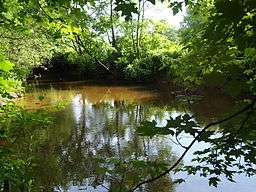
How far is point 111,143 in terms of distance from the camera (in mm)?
11555

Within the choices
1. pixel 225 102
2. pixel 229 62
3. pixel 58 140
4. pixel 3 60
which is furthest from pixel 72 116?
pixel 229 62

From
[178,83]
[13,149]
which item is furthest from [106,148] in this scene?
[178,83]

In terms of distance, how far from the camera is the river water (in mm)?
7926

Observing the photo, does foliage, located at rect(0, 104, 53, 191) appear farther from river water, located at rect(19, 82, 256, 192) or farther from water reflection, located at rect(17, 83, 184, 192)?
water reflection, located at rect(17, 83, 184, 192)

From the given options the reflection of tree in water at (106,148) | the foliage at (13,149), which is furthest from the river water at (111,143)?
the foliage at (13,149)

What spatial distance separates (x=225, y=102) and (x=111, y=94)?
667 cm

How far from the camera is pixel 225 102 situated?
17.4 m

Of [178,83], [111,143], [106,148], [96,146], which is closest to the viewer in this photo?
[178,83]

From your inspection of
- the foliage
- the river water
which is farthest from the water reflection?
the foliage

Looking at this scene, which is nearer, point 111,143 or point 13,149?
point 13,149

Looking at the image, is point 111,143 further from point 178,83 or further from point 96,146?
point 178,83

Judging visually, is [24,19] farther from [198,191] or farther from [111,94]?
[111,94]

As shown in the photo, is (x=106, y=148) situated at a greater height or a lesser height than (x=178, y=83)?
lesser

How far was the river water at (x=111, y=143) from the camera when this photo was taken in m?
7.93
